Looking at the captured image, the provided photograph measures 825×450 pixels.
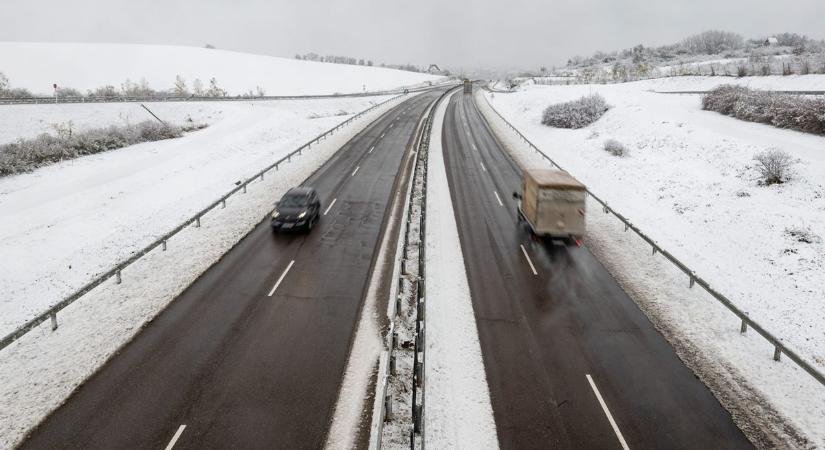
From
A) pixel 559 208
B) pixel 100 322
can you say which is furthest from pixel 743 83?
pixel 100 322

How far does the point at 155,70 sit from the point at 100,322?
399ft

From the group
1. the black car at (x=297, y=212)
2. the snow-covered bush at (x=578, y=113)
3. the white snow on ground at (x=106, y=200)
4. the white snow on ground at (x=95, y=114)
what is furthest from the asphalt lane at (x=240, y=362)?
the white snow on ground at (x=95, y=114)

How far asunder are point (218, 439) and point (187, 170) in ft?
99.3

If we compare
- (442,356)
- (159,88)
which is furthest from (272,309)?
(159,88)

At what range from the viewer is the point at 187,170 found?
3303cm

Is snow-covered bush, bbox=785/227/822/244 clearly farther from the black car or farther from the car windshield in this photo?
the car windshield

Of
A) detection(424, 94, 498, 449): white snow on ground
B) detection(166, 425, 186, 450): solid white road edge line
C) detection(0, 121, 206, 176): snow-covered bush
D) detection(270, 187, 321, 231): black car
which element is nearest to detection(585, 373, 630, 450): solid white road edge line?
detection(424, 94, 498, 449): white snow on ground

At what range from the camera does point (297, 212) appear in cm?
Result: 1883

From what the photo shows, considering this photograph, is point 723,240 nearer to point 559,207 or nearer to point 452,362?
point 559,207

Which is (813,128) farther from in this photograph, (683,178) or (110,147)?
(110,147)

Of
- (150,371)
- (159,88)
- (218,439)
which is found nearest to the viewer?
(218,439)

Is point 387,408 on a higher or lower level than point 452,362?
higher

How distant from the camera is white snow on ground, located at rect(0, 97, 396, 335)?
→ 1644 cm

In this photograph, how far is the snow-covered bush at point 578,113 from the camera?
4156 cm
